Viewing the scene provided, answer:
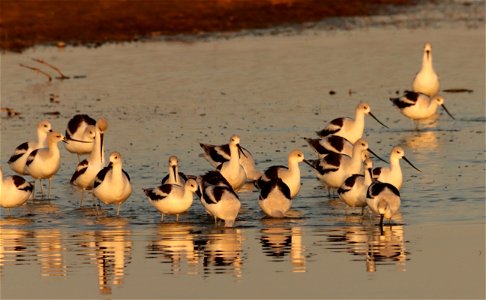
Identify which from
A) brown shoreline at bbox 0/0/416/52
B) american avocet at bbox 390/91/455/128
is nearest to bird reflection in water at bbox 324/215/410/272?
american avocet at bbox 390/91/455/128

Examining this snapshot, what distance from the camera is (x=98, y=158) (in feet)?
65.4

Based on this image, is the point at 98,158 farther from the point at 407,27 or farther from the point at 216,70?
the point at 407,27

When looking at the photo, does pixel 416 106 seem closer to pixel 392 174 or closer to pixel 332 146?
pixel 332 146

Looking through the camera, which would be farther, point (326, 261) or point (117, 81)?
point (117, 81)

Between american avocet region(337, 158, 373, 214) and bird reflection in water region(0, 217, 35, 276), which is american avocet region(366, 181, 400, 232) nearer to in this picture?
american avocet region(337, 158, 373, 214)

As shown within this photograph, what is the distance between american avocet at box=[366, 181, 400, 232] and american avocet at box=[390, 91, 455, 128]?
348 inches

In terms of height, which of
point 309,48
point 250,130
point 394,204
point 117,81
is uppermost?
point 309,48

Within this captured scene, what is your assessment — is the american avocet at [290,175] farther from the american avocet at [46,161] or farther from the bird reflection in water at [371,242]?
the american avocet at [46,161]

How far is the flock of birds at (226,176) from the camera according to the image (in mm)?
17250

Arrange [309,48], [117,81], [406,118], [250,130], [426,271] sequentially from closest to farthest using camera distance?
[426,271] → [250,130] → [406,118] → [117,81] → [309,48]

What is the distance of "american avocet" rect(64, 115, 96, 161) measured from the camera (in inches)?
888

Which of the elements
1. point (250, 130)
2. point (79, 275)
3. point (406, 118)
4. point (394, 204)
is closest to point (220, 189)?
point (394, 204)

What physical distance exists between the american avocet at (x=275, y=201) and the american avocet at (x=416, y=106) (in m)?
8.73

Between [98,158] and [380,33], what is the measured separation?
23.0 meters
